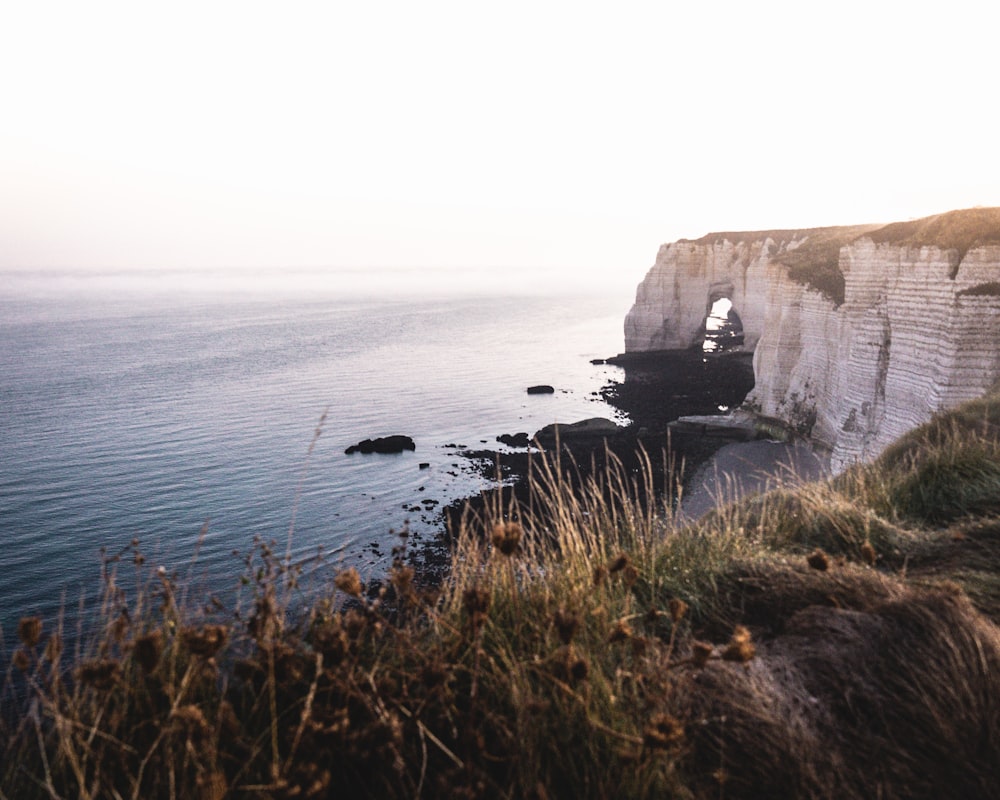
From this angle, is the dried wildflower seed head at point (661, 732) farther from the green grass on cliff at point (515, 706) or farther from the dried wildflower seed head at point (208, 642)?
the dried wildflower seed head at point (208, 642)

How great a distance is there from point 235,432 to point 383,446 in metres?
10.4

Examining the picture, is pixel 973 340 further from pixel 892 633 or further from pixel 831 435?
pixel 892 633

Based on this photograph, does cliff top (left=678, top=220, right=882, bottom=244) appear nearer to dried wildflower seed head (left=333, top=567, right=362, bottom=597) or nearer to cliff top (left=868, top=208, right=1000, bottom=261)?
cliff top (left=868, top=208, right=1000, bottom=261)

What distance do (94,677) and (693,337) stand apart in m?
69.3

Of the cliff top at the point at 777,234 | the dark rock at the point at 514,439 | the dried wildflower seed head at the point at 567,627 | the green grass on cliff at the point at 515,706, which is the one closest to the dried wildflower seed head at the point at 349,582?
the green grass on cliff at the point at 515,706

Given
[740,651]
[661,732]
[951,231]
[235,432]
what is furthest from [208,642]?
[235,432]

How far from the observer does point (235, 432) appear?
4272 centimetres

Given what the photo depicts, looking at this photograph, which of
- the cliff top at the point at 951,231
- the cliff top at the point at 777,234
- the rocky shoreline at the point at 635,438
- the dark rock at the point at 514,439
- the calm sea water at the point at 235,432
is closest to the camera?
the cliff top at the point at 951,231

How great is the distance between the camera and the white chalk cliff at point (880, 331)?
808 inches

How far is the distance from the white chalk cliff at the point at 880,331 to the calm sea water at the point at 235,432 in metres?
15.7

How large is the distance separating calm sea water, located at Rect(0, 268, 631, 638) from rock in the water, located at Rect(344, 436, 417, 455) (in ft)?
2.79

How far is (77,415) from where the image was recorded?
46156mm

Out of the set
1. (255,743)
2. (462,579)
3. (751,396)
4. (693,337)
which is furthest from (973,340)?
(693,337)

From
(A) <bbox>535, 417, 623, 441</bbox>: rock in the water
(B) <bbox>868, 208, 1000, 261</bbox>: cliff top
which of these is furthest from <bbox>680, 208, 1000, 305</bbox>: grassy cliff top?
(A) <bbox>535, 417, 623, 441</bbox>: rock in the water
